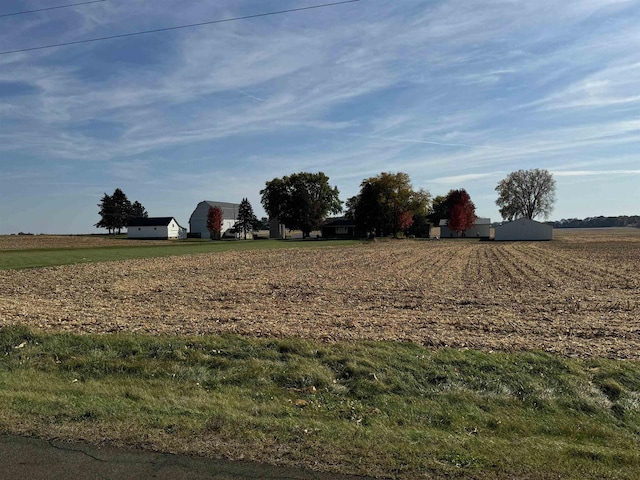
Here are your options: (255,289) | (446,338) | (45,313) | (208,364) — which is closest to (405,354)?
(446,338)

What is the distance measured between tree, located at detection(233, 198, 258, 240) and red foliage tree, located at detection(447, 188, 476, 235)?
4920 cm

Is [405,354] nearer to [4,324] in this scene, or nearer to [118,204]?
[4,324]

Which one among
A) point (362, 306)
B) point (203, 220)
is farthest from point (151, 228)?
point (362, 306)

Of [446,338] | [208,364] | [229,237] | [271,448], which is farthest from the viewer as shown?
[229,237]

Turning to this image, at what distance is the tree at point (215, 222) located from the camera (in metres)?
119

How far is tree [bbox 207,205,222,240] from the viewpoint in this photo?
118750mm

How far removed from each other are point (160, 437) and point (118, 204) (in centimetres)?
13906

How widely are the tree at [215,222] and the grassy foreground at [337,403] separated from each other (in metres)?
111

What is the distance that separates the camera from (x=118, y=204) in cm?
13300

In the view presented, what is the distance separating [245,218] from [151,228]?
77.1 ft

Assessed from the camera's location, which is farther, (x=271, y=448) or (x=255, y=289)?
(x=255, y=289)

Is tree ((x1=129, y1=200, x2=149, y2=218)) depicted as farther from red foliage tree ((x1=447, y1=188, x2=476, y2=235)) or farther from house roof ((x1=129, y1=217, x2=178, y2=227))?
red foliage tree ((x1=447, y1=188, x2=476, y2=235))

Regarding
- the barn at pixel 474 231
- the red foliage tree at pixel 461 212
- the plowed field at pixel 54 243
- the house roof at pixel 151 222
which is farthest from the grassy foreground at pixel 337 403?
the barn at pixel 474 231

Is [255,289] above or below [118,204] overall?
below
